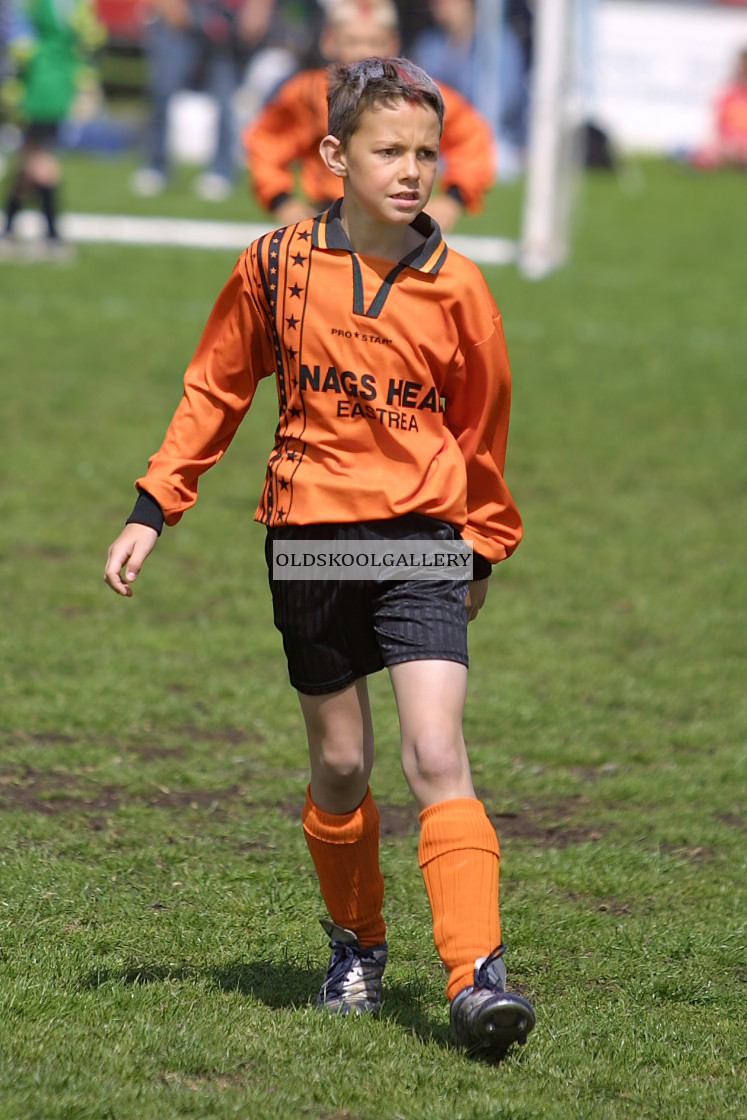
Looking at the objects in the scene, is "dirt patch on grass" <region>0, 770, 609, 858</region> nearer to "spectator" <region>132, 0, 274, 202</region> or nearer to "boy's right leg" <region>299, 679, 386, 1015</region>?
"boy's right leg" <region>299, 679, 386, 1015</region>

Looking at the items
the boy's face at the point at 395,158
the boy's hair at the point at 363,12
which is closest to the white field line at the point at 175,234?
the boy's hair at the point at 363,12

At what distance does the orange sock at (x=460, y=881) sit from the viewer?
115 inches

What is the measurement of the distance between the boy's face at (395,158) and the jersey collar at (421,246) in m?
0.08

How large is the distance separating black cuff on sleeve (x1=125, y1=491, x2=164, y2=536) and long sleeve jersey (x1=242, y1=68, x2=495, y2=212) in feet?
13.8

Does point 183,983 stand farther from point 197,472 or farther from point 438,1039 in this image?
point 197,472

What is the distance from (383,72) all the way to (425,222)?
309 millimetres

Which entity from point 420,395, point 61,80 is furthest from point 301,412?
point 61,80

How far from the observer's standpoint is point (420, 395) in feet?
10.2

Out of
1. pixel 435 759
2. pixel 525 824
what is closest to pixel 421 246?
pixel 435 759

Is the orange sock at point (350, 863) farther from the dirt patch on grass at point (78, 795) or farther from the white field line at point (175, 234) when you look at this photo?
the white field line at point (175, 234)

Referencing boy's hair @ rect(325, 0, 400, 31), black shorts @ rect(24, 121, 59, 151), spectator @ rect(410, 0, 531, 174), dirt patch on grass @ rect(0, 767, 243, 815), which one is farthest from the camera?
spectator @ rect(410, 0, 531, 174)

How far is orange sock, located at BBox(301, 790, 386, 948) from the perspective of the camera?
3287mm

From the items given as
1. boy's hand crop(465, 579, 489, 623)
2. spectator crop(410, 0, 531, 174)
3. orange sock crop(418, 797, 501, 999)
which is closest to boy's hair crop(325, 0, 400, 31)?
boy's hand crop(465, 579, 489, 623)

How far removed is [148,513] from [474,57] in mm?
14667
